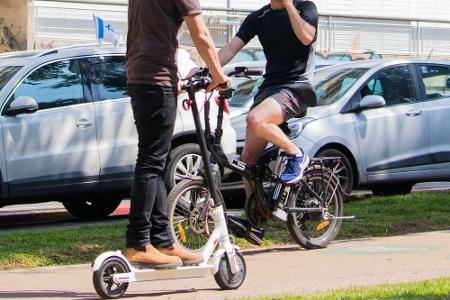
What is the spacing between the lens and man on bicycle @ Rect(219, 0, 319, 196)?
26.1 feet

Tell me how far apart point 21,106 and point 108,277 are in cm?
430

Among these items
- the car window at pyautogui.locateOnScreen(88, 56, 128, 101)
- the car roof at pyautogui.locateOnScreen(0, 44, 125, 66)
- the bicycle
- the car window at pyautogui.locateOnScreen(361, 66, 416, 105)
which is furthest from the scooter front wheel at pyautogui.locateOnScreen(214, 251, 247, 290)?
the car window at pyautogui.locateOnScreen(361, 66, 416, 105)

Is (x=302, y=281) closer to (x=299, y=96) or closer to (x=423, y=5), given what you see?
(x=299, y=96)

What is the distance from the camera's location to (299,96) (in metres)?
8.14

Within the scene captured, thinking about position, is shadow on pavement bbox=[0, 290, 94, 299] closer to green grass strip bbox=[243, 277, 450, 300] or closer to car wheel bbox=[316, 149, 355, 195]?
green grass strip bbox=[243, 277, 450, 300]

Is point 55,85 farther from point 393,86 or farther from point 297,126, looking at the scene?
point 393,86

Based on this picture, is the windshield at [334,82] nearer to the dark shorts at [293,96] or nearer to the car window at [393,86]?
the car window at [393,86]

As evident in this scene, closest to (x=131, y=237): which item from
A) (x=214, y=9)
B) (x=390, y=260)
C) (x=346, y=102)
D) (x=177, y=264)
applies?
(x=177, y=264)

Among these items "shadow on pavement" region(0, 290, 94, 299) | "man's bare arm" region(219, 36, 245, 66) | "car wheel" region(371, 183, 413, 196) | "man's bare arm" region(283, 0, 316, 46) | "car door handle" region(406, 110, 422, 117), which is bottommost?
"car wheel" region(371, 183, 413, 196)

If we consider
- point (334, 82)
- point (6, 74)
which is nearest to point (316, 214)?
point (6, 74)

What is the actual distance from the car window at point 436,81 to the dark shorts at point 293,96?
505 centimetres

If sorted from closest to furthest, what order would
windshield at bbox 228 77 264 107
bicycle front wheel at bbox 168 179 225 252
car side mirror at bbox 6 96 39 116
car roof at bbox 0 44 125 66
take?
bicycle front wheel at bbox 168 179 225 252 < car side mirror at bbox 6 96 39 116 < car roof at bbox 0 44 125 66 < windshield at bbox 228 77 264 107

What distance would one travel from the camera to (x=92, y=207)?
11.9 m

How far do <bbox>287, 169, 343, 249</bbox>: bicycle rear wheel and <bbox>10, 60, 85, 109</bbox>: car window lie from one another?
121 inches
